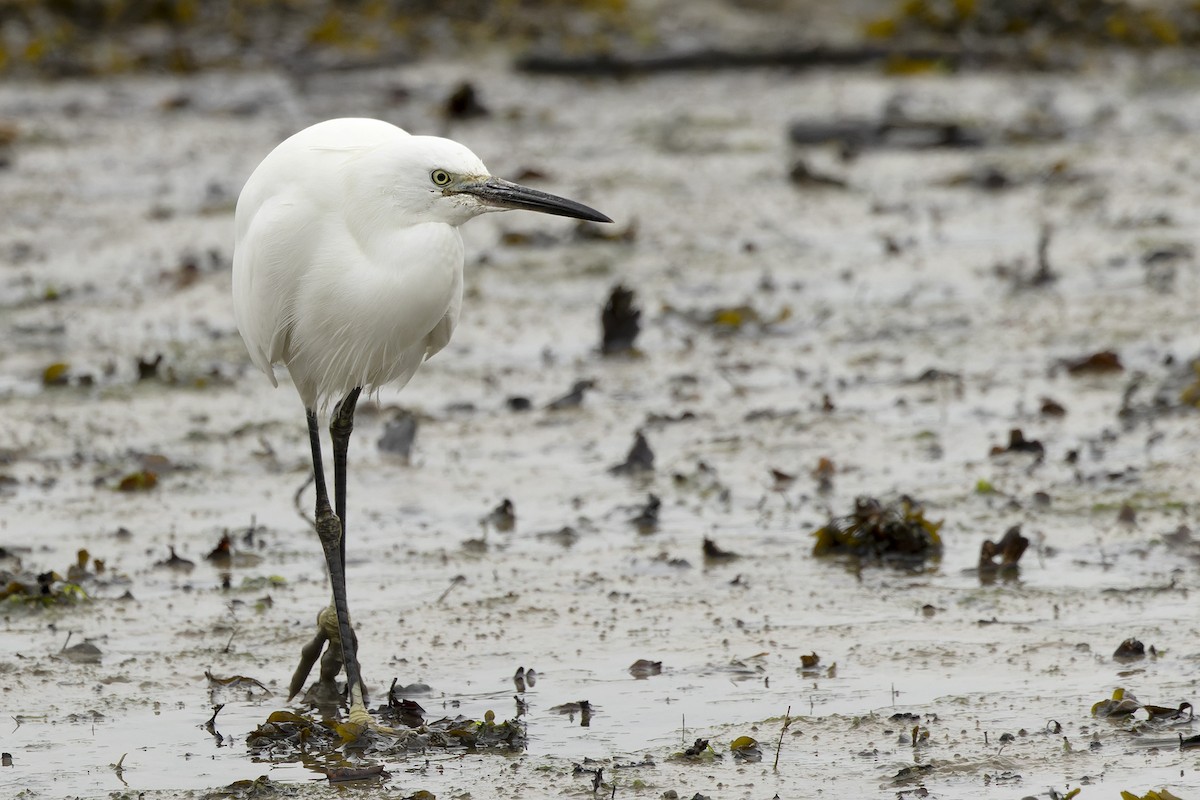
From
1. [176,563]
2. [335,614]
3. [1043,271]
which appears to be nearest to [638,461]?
[176,563]

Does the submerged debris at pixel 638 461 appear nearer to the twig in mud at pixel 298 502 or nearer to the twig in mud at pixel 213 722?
the twig in mud at pixel 298 502

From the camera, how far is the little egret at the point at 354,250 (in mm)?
4359

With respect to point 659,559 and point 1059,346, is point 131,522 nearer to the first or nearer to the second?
point 659,559

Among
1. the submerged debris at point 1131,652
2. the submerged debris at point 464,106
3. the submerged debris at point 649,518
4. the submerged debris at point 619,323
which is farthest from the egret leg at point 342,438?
the submerged debris at point 464,106

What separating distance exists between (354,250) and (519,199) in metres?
0.44

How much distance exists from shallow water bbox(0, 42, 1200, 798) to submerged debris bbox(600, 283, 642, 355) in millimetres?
166

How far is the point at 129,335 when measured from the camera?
341 inches

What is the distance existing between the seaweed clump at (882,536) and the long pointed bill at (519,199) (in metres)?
1.72

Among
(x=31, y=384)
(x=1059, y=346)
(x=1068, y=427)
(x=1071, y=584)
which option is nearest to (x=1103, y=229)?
(x=1059, y=346)

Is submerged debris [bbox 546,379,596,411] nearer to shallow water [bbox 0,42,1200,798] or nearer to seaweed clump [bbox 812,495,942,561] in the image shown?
shallow water [bbox 0,42,1200,798]

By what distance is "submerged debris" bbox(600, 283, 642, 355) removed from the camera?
8219 mm

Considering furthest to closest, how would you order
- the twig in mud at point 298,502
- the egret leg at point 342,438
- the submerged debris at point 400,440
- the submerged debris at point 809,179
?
1. the submerged debris at point 809,179
2. the submerged debris at point 400,440
3. the twig in mud at point 298,502
4. the egret leg at point 342,438

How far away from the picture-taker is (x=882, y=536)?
574cm

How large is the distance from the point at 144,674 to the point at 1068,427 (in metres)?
3.91
